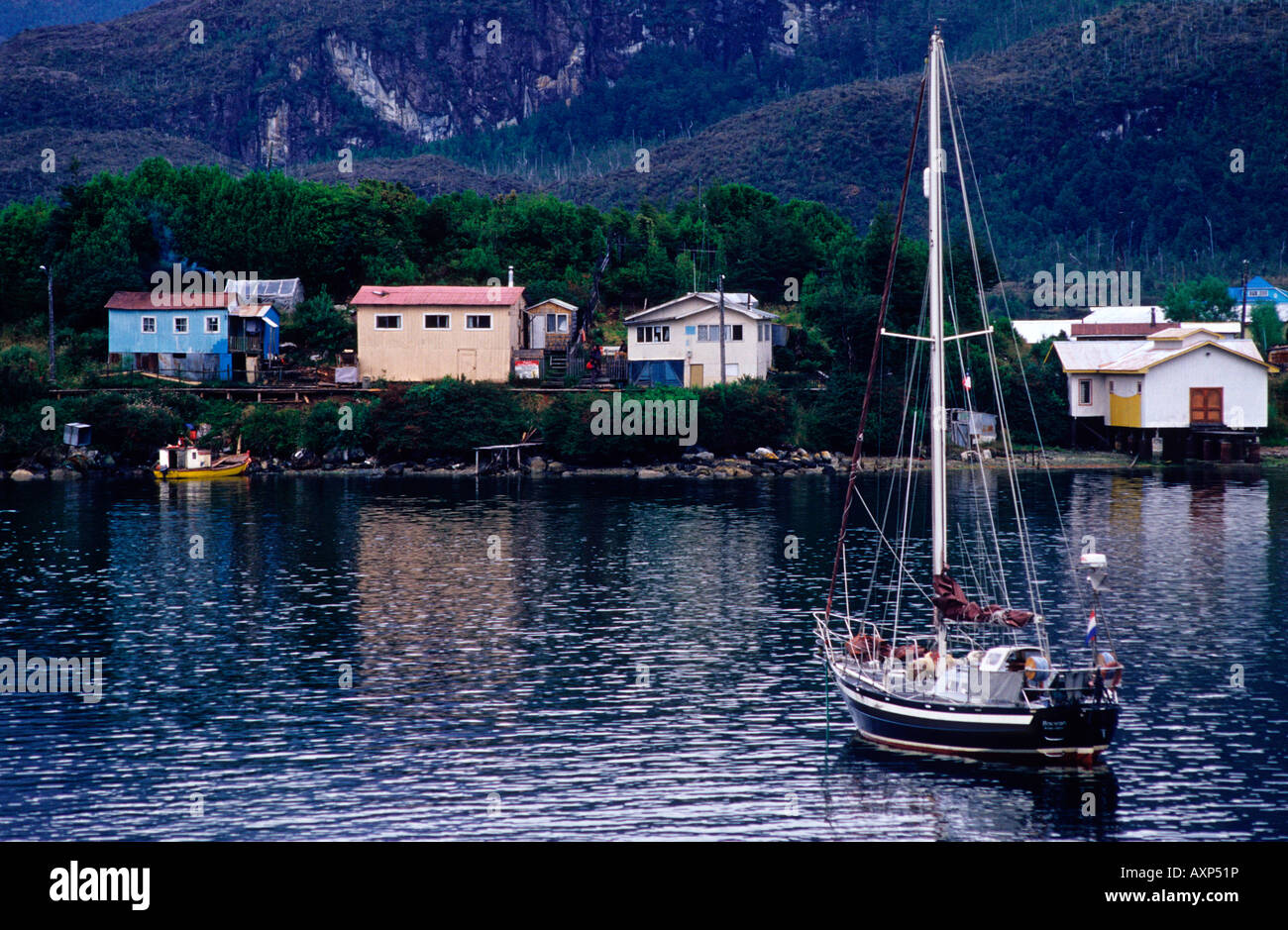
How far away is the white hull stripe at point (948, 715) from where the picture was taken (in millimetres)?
27250

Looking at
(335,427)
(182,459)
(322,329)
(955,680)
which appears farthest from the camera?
(322,329)

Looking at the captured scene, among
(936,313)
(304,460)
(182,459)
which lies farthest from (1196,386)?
(936,313)

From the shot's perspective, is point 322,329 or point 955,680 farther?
point 322,329

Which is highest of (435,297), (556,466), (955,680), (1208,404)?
(435,297)

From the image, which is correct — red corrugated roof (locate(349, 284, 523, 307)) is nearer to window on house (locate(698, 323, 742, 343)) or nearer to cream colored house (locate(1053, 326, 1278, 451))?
window on house (locate(698, 323, 742, 343))

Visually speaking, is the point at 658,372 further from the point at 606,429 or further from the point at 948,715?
the point at 948,715

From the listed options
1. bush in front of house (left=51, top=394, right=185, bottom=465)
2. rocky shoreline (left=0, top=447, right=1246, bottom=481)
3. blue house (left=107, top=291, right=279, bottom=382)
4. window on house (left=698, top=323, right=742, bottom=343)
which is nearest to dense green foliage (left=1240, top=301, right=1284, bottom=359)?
rocky shoreline (left=0, top=447, right=1246, bottom=481)

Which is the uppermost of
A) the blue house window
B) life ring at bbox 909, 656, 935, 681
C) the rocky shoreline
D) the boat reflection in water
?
the blue house window

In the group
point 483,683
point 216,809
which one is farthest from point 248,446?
point 216,809

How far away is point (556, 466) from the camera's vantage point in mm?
88438

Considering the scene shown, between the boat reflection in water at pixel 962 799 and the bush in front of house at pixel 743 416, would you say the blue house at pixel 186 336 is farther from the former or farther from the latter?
the boat reflection in water at pixel 962 799

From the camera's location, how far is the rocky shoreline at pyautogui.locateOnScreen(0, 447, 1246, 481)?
86.4 metres

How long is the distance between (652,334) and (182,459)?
3219 centimetres

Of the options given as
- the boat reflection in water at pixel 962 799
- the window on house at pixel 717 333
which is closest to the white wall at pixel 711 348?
the window on house at pixel 717 333
